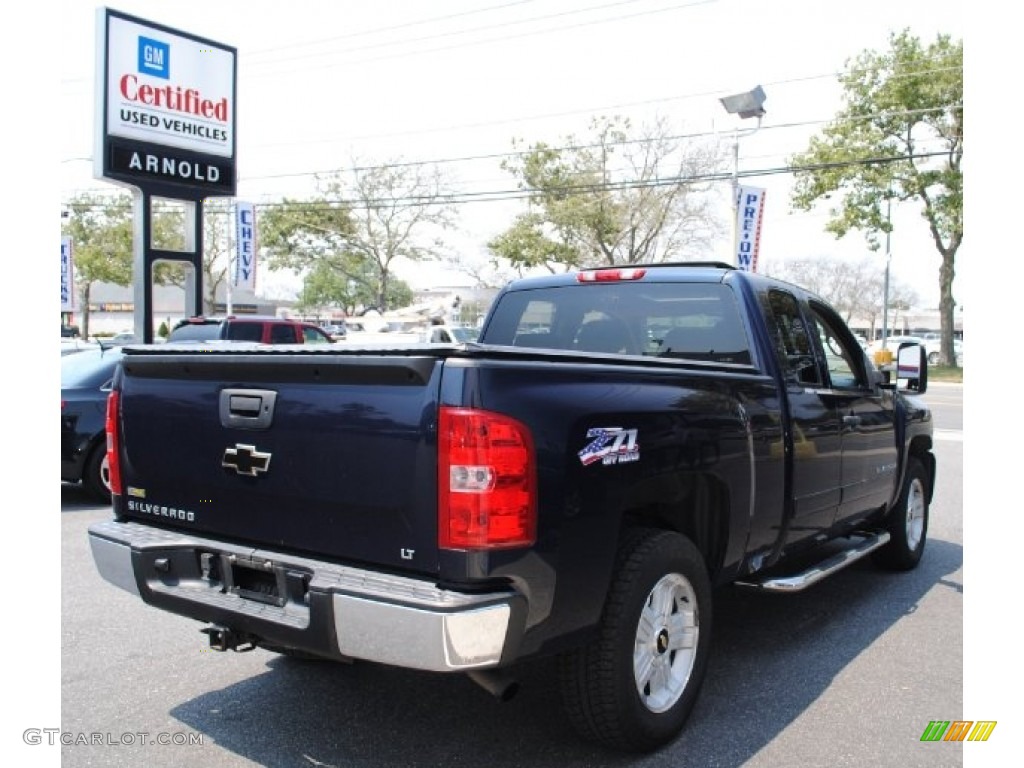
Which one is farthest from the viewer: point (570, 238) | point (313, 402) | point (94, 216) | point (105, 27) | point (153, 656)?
point (94, 216)

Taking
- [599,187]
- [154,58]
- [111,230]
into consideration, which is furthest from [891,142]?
[111,230]

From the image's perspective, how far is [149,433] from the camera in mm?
3561

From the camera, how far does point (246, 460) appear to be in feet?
10.4

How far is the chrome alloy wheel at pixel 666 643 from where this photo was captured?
3293 mm

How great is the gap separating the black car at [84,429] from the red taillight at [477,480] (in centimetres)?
657

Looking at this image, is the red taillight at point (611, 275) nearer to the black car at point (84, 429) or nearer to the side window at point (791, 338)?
the side window at point (791, 338)

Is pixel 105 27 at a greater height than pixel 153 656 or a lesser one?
greater

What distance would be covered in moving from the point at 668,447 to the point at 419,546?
3.70 feet

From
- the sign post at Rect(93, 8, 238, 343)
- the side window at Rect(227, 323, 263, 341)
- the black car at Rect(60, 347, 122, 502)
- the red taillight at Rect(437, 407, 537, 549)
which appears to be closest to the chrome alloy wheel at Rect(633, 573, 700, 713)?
the red taillight at Rect(437, 407, 537, 549)

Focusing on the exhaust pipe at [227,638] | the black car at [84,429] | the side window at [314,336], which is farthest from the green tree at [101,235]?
the exhaust pipe at [227,638]

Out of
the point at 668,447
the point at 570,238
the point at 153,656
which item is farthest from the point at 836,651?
the point at 570,238

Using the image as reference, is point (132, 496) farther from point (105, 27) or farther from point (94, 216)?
point (94, 216)

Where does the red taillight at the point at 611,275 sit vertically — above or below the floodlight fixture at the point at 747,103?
below

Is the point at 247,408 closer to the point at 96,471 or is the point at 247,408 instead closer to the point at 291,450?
A: the point at 291,450
